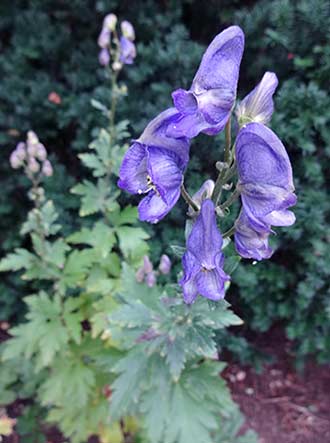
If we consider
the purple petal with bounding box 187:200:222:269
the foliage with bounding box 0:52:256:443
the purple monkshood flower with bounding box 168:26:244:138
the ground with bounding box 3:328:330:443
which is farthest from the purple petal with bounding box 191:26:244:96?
the ground with bounding box 3:328:330:443

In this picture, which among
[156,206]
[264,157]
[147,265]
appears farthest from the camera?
[147,265]

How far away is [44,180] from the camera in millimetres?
3344

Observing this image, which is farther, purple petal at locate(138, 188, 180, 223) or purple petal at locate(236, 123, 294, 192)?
purple petal at locate(138, 188, 180, 223)

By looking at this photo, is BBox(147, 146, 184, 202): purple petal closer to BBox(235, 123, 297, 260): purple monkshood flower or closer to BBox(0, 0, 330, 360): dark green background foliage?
BBox(235, 123, 297, 260): purple monkshood flower

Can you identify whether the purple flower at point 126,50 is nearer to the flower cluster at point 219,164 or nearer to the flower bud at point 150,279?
the flower bud at point 150,279

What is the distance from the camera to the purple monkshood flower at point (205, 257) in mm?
1490

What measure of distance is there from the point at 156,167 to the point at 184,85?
1.73 metres

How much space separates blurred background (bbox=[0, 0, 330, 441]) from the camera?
9.23 ft

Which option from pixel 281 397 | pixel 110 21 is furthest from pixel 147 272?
pixel 281 397

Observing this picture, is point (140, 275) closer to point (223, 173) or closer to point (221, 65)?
point (223, 173)

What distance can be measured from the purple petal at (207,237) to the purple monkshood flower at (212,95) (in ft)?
0.82

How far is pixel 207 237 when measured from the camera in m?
1.49

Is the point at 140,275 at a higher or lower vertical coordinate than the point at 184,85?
lower

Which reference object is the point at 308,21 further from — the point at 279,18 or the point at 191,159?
the point at 191,159
